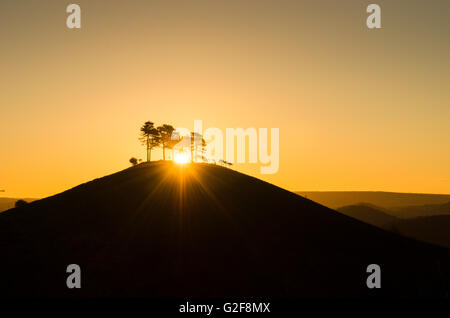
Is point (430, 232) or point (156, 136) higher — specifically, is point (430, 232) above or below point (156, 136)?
below

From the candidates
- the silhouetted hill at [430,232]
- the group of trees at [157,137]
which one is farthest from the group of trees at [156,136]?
the silhouetted hill at [430,232]

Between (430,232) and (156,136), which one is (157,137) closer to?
(156,136)

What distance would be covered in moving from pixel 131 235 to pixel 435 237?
500 feet

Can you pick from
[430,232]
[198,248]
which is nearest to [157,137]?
[198,248]

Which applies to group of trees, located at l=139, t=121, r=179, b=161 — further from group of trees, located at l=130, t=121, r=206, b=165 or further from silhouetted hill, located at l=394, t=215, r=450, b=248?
silhouetted hill, located at l=394, t=215, r=450, b=248

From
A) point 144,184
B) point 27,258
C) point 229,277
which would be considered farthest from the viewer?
point 144,184

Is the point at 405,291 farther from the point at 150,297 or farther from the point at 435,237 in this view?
the point at 435,237

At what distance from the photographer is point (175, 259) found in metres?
56.0

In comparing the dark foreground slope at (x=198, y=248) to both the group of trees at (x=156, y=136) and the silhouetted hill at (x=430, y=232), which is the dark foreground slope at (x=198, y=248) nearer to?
the group of trees at (x=156, y=136)

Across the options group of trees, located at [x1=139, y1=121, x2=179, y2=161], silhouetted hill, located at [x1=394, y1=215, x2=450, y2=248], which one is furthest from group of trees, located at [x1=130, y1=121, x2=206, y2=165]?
silhouetted hill, located at [x1=394, y1=215, x2=450, y2=248]

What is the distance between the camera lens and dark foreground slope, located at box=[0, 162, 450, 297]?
51.4m

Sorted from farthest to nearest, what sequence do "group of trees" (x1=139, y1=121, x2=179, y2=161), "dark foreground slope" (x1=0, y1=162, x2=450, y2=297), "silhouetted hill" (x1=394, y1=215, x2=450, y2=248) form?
"silhouetted hill" (x1=394, y1=215, x2=450, y2=248) < "group of trees" (x1=139, y1=121, x2=179, y2=161) < "dark foreground slope" (x1=0, y1=162, x2=450, y2=297)

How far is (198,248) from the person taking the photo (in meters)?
58.9
